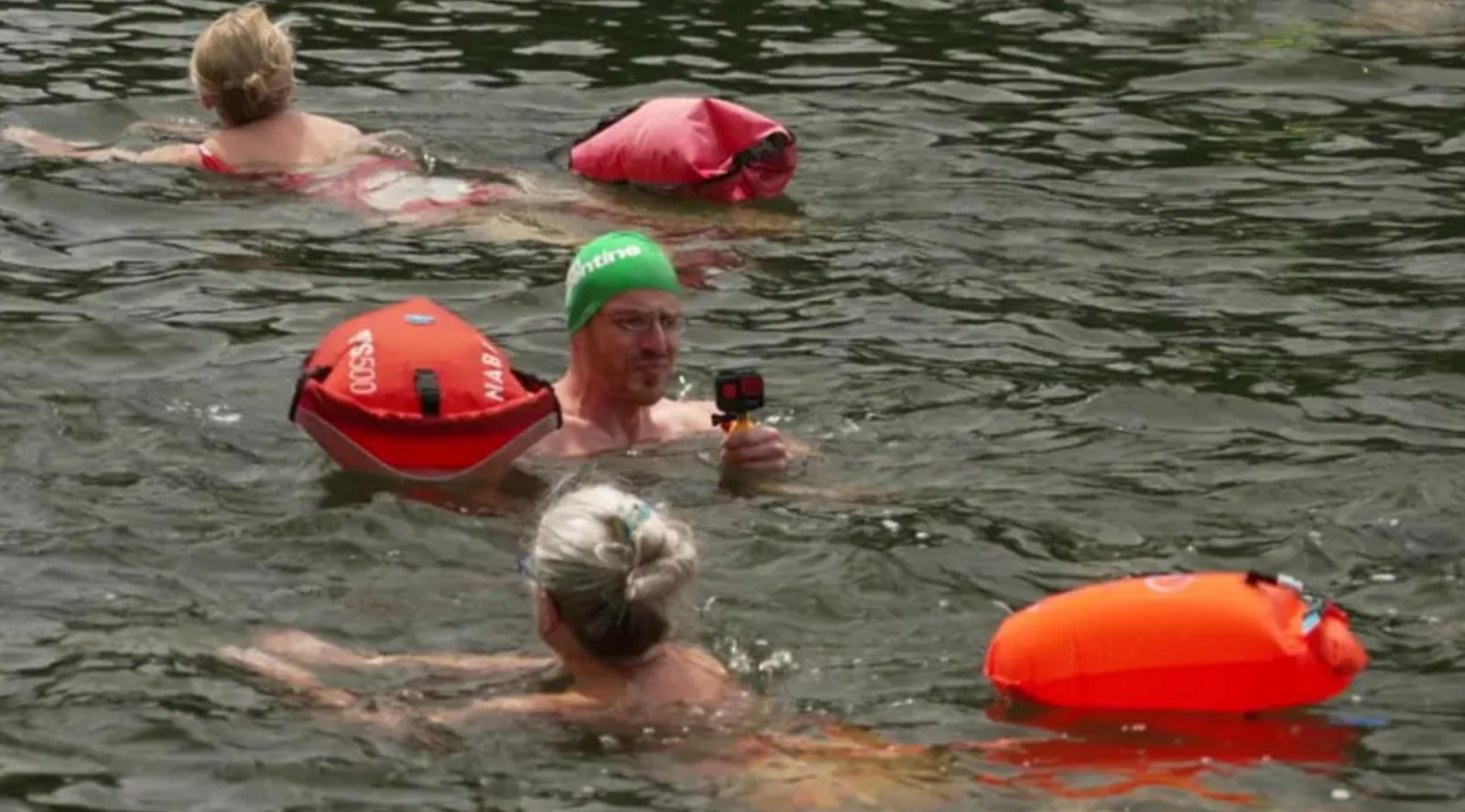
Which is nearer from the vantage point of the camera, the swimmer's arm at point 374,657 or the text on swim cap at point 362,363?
the swimmer's arm at point 374,657

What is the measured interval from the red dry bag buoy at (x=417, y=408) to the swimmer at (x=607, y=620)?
1.64m

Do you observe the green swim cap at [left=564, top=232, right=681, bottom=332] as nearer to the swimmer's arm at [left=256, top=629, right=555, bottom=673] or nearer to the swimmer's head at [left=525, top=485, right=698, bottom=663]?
the swimmer's arm at [left=256, top=629, right=555, bottom=673]

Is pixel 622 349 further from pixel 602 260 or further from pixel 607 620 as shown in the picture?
pixel 607 620

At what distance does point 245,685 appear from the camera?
789cm

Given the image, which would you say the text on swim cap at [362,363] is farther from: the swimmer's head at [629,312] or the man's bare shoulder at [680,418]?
the man's bare shoulder at [680,418]

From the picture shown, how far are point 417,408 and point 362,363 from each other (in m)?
0.26

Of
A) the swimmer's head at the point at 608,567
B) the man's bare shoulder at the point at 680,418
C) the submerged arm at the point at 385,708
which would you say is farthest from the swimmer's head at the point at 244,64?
the swimmer's head at the point at 608,567

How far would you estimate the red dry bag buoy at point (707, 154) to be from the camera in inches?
527

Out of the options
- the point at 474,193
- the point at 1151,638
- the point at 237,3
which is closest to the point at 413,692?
the point at 1151,638

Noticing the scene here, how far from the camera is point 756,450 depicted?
9656 mm

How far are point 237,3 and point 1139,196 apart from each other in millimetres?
6961

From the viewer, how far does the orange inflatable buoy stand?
7.35m

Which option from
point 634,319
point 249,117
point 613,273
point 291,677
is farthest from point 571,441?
point 249,117

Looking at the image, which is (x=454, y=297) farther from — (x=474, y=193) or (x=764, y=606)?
(x=764, y=606)
